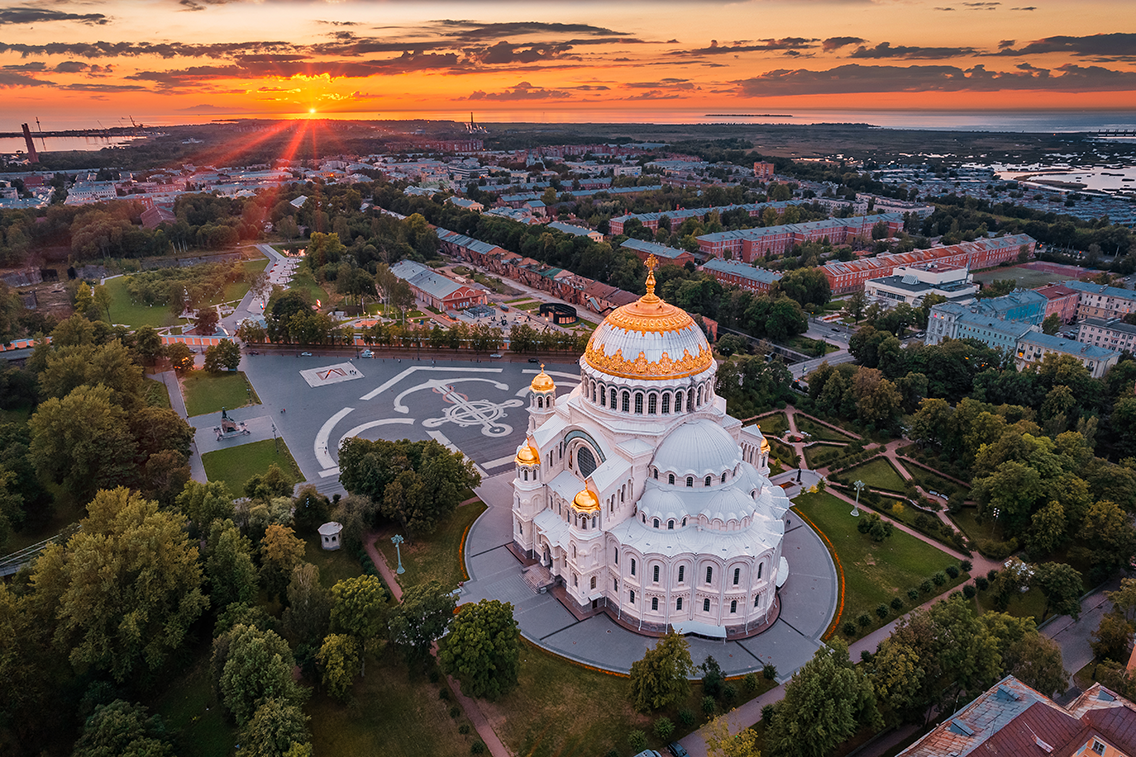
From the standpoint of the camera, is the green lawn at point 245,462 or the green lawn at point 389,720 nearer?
the green lawn at point 389,720

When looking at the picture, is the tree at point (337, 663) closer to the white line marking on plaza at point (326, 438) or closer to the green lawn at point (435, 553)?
the green lawn at point (435, 553)

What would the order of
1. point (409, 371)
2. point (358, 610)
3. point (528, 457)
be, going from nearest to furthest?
1. point (358, 610)
2. point (528, 457)
3. point (409, 371)

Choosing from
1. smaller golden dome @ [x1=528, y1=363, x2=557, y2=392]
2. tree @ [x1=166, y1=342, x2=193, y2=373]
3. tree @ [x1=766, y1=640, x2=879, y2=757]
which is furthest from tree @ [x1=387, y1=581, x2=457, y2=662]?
tree @ [x1=166, y1=342, x2=193, y2=373]

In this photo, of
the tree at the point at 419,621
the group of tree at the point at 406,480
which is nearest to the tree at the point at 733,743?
the tree at the point at 419,621

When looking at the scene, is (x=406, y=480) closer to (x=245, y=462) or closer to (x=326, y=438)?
(x=326, y=438)

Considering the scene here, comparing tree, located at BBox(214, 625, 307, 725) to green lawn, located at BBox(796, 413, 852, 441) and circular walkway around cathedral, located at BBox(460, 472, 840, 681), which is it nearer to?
circular walkway around cathedral, located at BBox(460, 472, 840, 681)

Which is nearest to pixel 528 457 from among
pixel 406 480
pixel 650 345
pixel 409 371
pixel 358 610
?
pixel 406 480
